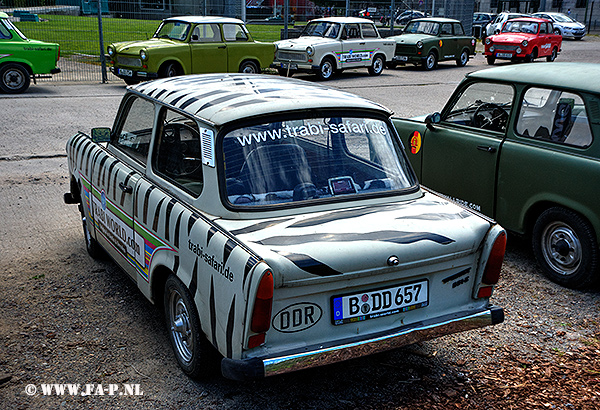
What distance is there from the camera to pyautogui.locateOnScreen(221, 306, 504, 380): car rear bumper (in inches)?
119

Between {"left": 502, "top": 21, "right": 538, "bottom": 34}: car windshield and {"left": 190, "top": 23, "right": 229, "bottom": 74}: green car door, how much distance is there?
1329cm

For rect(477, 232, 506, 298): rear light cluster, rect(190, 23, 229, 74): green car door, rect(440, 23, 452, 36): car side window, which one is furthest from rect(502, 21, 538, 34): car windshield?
rect(477, 232, 506, 298): rear light cluster

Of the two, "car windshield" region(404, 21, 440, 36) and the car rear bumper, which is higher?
"car windshield" region(404, 21, 440, 36)

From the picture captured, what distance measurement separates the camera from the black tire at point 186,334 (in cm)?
351

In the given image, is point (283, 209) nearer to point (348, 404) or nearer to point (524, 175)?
point (348, 404)

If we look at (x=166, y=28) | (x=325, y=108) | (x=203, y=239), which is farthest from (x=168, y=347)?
(x=166, y=28)

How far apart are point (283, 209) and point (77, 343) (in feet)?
5.53

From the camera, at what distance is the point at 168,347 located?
4.09m

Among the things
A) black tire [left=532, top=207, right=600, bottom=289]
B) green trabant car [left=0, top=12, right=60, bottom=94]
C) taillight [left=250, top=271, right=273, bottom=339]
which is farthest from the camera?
green trabant car [left=0, top=12, right=60, bottom=94]

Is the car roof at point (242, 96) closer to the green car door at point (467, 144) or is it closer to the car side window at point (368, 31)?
the green car door at point (467, 144)

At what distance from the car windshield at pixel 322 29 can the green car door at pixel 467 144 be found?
43.2 feet

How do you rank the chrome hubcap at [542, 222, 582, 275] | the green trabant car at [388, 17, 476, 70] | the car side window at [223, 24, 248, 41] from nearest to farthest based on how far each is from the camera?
the chrome hubcap at [542, 222, 582, 275] < the car side window at [223, 24, 248, 41] < the green trabant car at [388, 17, 476, 70]

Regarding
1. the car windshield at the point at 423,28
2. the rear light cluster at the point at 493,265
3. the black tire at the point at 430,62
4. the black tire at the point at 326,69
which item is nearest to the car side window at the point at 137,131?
the rear light cluster at the point at 493,265

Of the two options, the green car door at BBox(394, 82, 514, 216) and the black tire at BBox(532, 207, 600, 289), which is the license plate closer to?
the black tire at BBox(532, 207, 600, 289)
